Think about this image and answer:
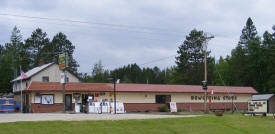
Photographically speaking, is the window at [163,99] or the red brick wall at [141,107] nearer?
the red brick wall at [141,107]

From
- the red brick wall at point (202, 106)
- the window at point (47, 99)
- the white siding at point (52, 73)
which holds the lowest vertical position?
the red brick wall at point (202, 106)

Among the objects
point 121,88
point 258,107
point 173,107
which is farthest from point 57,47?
point 258,107

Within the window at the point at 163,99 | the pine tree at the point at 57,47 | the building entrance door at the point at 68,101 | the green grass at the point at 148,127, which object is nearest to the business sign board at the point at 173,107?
the window at the point at 163,99

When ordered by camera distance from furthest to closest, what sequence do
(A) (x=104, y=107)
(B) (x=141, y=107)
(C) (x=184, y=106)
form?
(C) (x=184, y=106)
(B) (x=141, y=107)
(A) (x=104, y=107)

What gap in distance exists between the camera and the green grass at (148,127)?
17500mm

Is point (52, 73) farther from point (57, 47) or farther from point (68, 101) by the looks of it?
point (57, 47)

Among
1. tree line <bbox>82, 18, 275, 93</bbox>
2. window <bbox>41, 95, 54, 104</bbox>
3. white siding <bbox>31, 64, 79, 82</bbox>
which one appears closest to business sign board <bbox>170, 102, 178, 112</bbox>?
window <bbox>41, 95, 54, 104</bbox>

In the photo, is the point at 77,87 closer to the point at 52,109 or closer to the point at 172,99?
the point at 52,109

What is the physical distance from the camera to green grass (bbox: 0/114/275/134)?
17500mm

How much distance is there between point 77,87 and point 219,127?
22.2m

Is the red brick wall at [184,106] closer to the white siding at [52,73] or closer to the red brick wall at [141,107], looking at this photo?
the red brick wall at [141,107]

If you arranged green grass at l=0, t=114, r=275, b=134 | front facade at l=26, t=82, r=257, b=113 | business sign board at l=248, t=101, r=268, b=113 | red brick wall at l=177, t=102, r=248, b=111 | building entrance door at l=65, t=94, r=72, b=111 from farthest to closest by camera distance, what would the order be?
red brick wall at l=177, t=102, r=248, b=111, building entrance door at l=65, t=94, r=72, b=111, front facade at l=26, t=82, r=257, b=113, business sign board at l=248, t=101, r=268, b=113, green grass at l=0, t=114, r=275, b=134

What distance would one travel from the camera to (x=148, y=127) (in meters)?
20.1

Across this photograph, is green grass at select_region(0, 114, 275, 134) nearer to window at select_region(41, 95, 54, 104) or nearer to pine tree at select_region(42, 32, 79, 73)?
window at select_region(41, 95, 54, 104)
